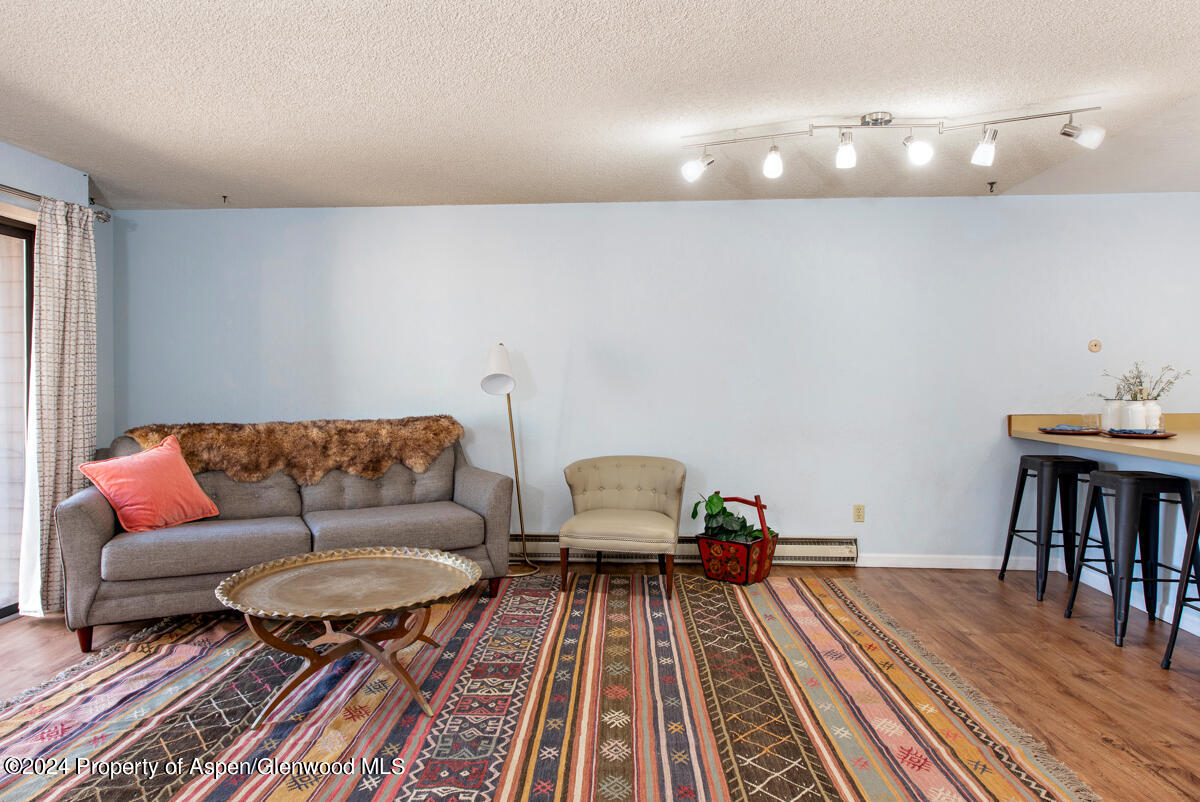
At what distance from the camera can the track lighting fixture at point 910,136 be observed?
2785mm

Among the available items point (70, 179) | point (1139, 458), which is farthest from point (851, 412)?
point (70, 179)

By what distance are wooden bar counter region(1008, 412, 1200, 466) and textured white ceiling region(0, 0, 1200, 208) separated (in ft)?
4.88

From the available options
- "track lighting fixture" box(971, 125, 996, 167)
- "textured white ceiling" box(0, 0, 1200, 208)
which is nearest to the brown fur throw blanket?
"textured white ceiling" box(0, 0, 1200, 208)

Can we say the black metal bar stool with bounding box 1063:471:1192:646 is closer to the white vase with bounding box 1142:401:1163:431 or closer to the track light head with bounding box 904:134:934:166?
the white vase with bounding box 1142:401:1163:431

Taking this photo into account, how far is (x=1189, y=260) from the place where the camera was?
4.11 m

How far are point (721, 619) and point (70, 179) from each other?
423cm

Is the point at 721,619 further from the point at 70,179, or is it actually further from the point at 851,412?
the point at 70,179

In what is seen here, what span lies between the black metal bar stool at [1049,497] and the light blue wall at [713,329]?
0.95 feet

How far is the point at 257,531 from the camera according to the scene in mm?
3246

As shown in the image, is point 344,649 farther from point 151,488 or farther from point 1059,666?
point 1059,666

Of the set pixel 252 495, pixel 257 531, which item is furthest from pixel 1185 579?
pixel 252 495

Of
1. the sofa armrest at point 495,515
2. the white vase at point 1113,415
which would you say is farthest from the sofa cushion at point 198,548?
the white vase at point 1113,415

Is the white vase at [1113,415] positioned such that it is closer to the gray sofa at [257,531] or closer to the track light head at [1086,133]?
the track light head at [1086,133]

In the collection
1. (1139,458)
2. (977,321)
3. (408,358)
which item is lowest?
(1139,458)
